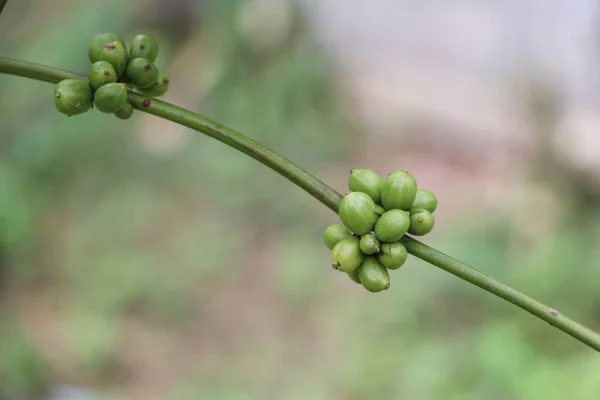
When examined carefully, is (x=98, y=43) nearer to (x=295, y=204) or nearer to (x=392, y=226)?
(x=392, y=226)

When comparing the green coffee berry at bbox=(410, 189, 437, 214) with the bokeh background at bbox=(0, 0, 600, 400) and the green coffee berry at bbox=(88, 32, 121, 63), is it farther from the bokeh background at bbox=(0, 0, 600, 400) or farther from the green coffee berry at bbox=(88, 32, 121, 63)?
the bokeh background at bbox=(0, 0, 600, 400)

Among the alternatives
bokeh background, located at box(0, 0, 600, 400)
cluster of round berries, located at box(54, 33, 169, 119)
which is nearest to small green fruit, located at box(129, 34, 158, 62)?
cluster of round berries, located at box(54, 33, 169, 119)

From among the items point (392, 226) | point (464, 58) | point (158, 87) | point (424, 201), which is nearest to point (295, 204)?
point (464, 58)

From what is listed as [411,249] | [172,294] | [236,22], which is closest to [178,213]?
[172,294]

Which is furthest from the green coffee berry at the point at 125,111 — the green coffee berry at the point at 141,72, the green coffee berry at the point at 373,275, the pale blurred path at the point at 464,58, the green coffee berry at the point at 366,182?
the pale blurred path at the point at 464,58

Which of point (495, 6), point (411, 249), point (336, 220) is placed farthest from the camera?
point (495, 6)

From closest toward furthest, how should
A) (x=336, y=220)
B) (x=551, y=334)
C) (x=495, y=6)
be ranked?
(x=551, y=334) → (x=336, y=220) → (x=495, y=6)

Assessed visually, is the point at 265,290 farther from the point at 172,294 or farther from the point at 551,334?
the point at 551,334
